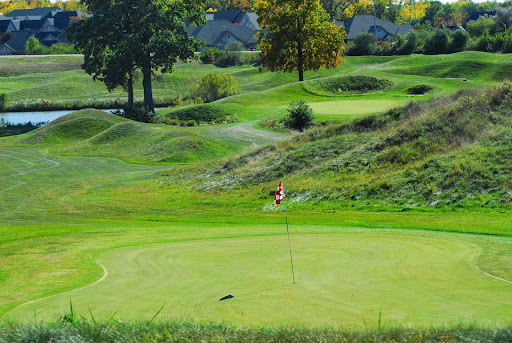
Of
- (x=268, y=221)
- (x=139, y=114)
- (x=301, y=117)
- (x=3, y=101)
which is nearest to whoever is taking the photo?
(x=268, y=221)

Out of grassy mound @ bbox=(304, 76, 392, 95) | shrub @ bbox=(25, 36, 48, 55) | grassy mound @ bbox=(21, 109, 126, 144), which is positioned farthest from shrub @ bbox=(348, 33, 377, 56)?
shrub @ bbox=(25, 36, 48, 55)

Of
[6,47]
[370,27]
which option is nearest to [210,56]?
[370,27]

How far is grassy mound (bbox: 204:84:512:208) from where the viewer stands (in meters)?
25.0

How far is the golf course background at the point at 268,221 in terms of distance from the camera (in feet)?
30.5

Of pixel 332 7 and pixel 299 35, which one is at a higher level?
pixel 332 7

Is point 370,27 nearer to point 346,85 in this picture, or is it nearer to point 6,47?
point 346,85

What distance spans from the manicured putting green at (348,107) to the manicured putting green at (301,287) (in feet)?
137

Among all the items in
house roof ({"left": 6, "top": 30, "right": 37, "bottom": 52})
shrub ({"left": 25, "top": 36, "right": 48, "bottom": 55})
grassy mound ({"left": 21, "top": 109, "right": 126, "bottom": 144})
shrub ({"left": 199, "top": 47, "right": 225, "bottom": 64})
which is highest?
Result: house roof ({"left": 6, "top": 30, "right": 37, "bottom": 52})

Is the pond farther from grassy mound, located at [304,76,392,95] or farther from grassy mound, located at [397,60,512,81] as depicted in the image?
grassy mound, located at [397,60,512,81]

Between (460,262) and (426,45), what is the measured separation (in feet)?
309

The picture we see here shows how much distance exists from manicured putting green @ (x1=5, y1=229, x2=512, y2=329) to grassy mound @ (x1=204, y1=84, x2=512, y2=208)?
1025cm

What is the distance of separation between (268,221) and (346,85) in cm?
5352

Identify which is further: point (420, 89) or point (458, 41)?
point (458, 41)

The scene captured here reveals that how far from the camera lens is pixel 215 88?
82750 millimetres
